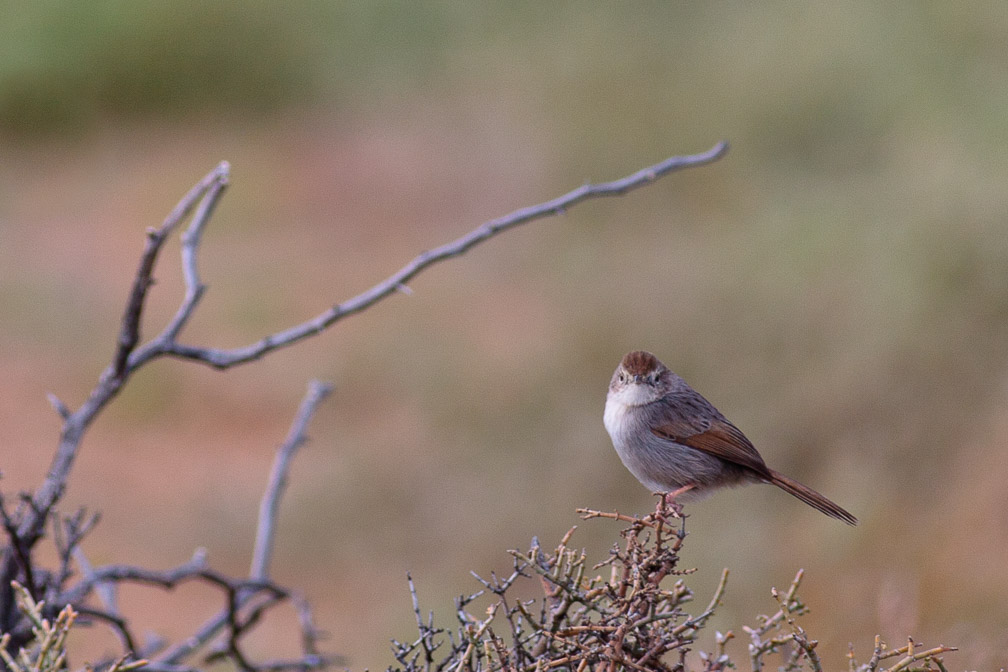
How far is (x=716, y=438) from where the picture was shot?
11.2ft

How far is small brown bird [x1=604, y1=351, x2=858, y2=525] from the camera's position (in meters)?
3.19

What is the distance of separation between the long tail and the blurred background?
59 cm

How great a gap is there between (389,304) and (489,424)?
343 centimetres

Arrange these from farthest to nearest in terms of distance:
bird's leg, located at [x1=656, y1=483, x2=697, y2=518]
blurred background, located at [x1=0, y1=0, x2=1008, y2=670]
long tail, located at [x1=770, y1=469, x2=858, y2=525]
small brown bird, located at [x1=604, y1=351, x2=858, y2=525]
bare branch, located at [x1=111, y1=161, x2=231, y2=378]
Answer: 1. blurred background, located at [x1=0, y1=0, x2=1008, y2=670]
2. small brown bird, located at [x1=604, y1=351, x2=858, y2=525]
3. long tail, located at [x1=770, y1=469, x2=858, y2=525]
4. bare branch, located at [x1=111, y1=161, x2=231, y2=378]
5. bird's leg, located at [x1=656, y1=483, x2=697, y2=518]

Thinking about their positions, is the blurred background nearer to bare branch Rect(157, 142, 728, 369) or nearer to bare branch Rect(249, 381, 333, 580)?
bare branch Rect(157, 142, 728, 369)

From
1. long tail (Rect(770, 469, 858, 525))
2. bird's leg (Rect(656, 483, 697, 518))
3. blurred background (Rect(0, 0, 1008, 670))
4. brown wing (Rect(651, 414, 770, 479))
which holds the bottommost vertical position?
bird's leg (Rect(656, 483, 697, 518))

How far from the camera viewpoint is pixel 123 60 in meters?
15.3

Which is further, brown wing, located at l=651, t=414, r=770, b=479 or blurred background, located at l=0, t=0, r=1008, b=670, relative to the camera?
blurred background, located at l=0, t=0, r=1008, b=670

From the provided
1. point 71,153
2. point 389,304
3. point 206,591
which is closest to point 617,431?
point 206,591

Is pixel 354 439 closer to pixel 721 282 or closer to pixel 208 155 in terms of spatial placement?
pixel 721 282

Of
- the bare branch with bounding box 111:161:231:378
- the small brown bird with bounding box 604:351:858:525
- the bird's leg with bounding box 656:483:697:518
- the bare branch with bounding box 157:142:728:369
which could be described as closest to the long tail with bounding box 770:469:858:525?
the small brown bird with bounding box 604:351:858:525

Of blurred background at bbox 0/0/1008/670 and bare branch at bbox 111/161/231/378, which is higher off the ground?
blurred background at bbox 0/0/1008/670

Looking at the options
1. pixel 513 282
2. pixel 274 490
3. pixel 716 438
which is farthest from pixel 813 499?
pixel 513 282

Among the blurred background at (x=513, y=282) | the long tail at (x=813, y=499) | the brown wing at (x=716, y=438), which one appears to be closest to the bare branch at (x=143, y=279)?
the brown wing at (x=716, y=438)
